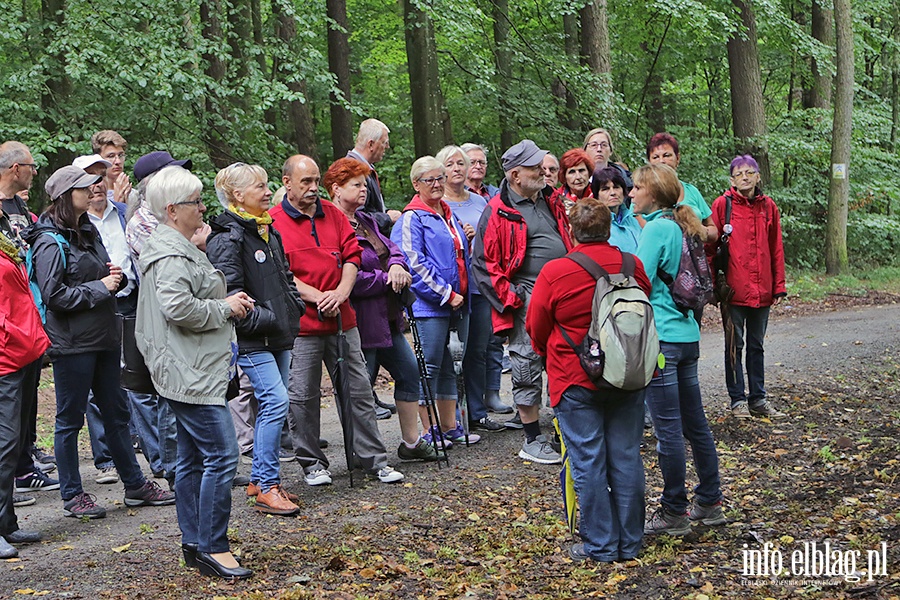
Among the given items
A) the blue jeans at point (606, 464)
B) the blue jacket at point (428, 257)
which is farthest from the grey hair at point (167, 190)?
the blue jacket at point (428, 257)

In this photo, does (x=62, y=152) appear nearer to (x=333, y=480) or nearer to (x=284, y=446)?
(x=284, y=446)

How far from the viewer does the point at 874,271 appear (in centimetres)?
2125

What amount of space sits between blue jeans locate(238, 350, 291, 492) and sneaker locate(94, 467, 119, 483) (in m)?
1.82

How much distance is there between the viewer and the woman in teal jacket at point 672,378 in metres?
5.46

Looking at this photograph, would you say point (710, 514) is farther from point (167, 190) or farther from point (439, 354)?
point (167, 190)

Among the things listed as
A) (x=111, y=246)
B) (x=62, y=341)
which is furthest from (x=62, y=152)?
(x=62, y=341)

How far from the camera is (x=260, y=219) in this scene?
602 centimetres

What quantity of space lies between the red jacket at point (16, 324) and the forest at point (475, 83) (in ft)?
25.5

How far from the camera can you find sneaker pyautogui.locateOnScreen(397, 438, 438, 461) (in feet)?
24.5

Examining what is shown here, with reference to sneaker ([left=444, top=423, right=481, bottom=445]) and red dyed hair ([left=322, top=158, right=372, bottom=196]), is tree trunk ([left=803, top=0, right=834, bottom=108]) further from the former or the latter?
red dyed hair ([left=322, top=158, right=372, bottom=196])

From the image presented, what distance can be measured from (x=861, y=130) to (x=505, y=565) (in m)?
21.4

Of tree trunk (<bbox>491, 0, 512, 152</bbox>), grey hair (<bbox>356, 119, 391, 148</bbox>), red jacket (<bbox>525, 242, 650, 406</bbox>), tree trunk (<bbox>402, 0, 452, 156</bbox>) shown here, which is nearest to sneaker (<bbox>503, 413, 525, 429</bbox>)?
grey hair (<bbox>356, 119, 391, 148</bbox>)

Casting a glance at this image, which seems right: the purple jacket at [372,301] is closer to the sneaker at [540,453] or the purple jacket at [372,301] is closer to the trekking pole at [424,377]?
the trekking pole at [424,377]

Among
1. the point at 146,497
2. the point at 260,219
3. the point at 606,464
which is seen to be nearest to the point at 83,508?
the point at 146,497
